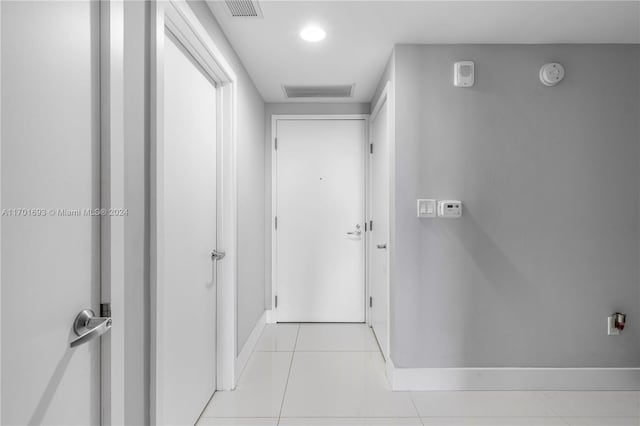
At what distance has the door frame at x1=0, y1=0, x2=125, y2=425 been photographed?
3.28 ft

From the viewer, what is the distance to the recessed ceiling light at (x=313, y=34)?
2051 mm

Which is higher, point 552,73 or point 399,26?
point 399,26

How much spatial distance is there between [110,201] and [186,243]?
2.31 feet

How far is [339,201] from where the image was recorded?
11.5 ft

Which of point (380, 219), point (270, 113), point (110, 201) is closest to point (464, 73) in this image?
point (380, 219)

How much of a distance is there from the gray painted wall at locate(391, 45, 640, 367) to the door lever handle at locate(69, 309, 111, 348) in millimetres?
1715

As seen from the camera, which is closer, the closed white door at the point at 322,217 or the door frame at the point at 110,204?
the door frame at the point at 110,204

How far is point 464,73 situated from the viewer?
7.30 ft

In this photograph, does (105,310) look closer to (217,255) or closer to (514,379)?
(217,255)

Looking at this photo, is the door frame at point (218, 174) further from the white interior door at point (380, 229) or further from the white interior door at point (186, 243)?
the white interior door at point (380, 229)

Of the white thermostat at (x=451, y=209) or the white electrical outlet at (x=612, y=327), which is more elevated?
the white thermostat at (x=451, y=209)

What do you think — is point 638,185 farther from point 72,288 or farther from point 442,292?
point 72,288

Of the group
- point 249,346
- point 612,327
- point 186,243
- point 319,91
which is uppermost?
point 319,91

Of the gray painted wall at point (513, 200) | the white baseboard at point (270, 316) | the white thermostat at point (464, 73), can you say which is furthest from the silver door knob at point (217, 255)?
the white thermostat at point (464, 73)
